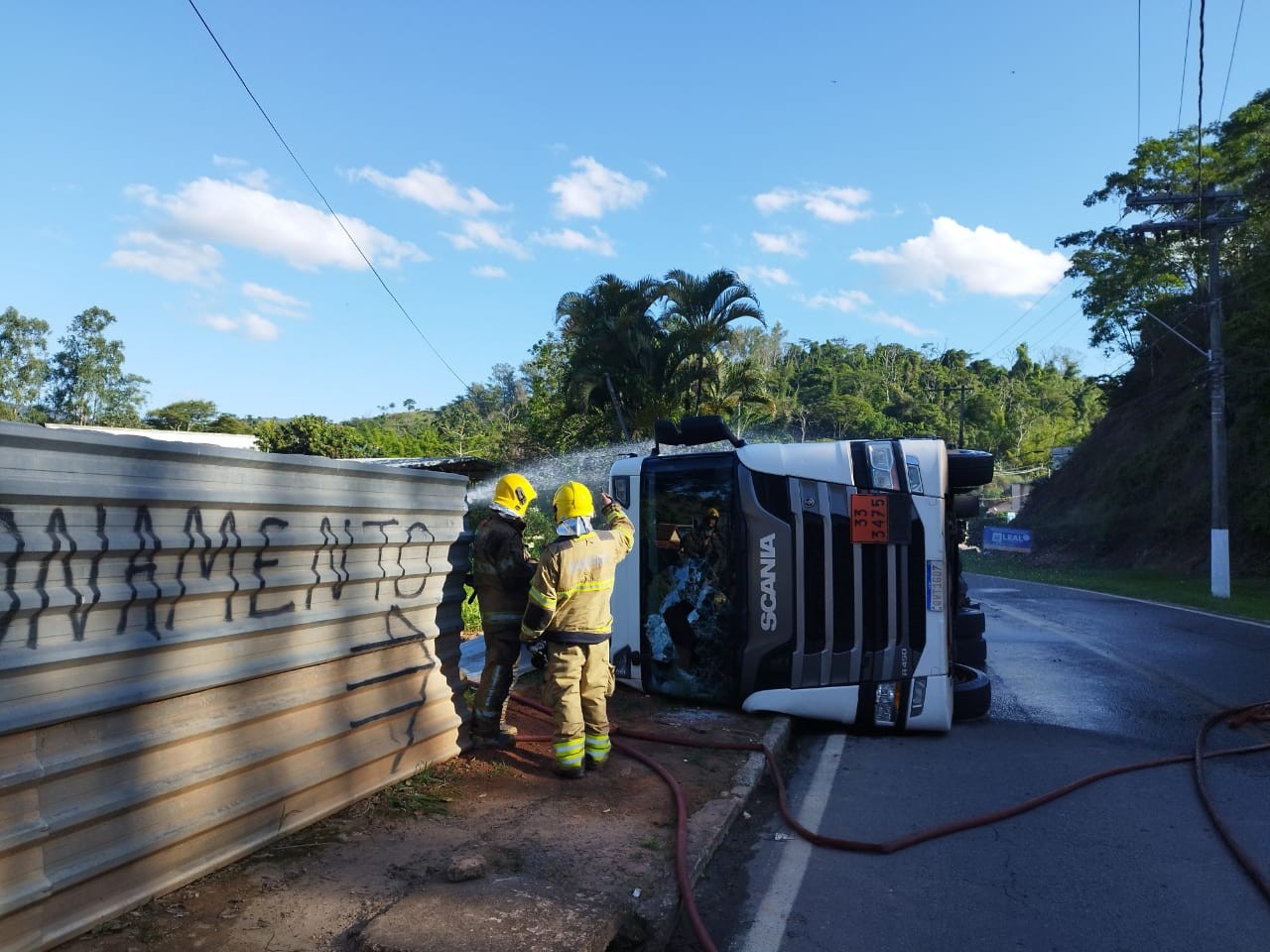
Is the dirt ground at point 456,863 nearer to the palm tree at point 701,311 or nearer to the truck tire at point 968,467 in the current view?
the truck tire at point 968,467

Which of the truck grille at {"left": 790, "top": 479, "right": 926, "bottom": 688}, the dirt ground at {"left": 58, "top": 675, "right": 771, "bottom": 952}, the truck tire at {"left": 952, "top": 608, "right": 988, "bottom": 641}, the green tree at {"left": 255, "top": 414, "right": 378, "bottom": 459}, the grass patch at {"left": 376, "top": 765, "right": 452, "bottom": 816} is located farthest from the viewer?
the green tree at {"left": 255, "top": 414, "right": 378, "bottom": 459}

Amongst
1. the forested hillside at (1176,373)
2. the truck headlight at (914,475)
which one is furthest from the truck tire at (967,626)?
the forested hillside at (1176,373)

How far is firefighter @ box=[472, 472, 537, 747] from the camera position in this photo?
5.53 m

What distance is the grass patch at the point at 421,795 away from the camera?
4566mm

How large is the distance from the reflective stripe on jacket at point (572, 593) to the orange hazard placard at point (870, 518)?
2.03 meters

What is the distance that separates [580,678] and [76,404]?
54.5 metres

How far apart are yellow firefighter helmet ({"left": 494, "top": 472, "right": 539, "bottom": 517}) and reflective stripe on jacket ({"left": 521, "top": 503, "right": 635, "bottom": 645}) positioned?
43 cm

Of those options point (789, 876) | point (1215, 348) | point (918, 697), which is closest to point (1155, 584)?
point (1215, 348)

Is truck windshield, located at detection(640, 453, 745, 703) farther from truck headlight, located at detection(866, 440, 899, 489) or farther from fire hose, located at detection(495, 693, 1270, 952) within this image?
truck headlight, located at detection(866, 440, 899, 489)

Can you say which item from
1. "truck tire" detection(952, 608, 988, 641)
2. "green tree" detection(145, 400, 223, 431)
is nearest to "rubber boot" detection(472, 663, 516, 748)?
"truck tire" detection(952, 608, 988, 641)

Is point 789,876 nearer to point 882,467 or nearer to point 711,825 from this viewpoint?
point 711,825

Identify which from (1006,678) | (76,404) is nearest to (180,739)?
(1006,678)

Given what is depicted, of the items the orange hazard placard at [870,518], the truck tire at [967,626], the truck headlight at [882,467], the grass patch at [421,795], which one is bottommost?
the grass patch at [421,795]

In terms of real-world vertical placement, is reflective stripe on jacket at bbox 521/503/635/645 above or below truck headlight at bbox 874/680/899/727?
above
